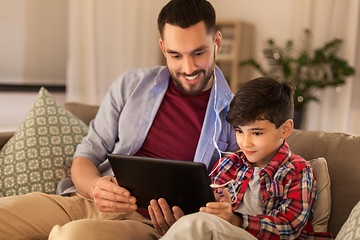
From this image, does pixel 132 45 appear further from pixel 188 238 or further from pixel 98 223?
pixel 188 238

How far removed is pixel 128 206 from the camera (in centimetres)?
146

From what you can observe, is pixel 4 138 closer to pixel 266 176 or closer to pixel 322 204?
pixel 266 176

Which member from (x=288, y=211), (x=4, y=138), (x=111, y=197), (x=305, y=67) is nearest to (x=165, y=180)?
(x=111, y=197)

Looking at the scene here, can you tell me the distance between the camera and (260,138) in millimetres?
1426

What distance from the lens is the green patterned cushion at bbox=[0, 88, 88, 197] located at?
6.05 feet

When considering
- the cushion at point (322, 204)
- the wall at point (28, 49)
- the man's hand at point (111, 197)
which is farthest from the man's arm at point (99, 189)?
the wall at point (28, 49)

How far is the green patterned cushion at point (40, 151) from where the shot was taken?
6.05 ft

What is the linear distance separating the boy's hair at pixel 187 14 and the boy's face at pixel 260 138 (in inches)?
18.4

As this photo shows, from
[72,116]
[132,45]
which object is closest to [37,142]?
[72,116]

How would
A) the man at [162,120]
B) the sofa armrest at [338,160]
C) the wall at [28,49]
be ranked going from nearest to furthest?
the sofa armrest at [338,160] → the man at [162,120] → the wall at [28,49]

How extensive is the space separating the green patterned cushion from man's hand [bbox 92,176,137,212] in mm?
366

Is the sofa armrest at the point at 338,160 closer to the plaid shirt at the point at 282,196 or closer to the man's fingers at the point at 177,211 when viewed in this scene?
the plaid shirt at the point at 282,196

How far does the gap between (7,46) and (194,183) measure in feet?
8.11

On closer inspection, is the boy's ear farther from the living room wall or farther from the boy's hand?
the living room wall
